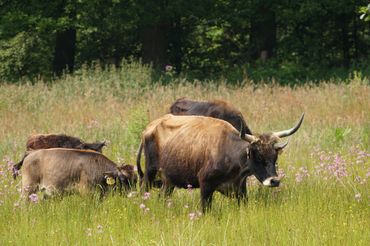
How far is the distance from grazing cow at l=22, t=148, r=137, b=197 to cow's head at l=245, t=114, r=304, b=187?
178 centimetres

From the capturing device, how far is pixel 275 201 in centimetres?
900

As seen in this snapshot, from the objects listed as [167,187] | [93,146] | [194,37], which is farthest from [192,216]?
[194,37]

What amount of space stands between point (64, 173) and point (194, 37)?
84.3ft

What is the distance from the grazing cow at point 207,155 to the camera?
8539 millimetres

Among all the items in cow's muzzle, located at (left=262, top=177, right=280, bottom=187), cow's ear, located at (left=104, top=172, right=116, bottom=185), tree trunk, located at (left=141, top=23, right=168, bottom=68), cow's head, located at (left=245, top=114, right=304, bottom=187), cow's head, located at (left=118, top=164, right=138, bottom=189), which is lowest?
tree trunk, located at (left=141, top=23, right=168, bottom=68)

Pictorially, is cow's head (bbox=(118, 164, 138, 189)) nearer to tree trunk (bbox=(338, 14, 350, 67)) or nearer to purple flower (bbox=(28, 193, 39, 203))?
purple flower (bbox=(28, 193, 39, 203))

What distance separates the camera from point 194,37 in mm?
34469

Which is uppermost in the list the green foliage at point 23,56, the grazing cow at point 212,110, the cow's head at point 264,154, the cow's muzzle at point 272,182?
the cow's head at point 264,154

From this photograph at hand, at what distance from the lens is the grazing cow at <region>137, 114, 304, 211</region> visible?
28.0ft

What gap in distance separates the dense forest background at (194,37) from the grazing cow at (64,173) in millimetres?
14236

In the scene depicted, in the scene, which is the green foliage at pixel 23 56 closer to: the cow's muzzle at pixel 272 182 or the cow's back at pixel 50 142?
the cow's back at pixel 50 142

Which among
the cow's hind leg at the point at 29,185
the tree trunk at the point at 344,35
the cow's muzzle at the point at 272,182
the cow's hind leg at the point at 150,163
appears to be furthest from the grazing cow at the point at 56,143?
the tree trunk at the point at 344,35

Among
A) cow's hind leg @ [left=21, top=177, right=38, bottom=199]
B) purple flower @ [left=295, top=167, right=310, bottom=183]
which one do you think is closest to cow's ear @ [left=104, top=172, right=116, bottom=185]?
cow's hind leg @ [left=21, top=177, right=38, bottom=199]

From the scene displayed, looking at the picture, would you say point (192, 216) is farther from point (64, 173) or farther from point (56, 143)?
point (56, 143)
